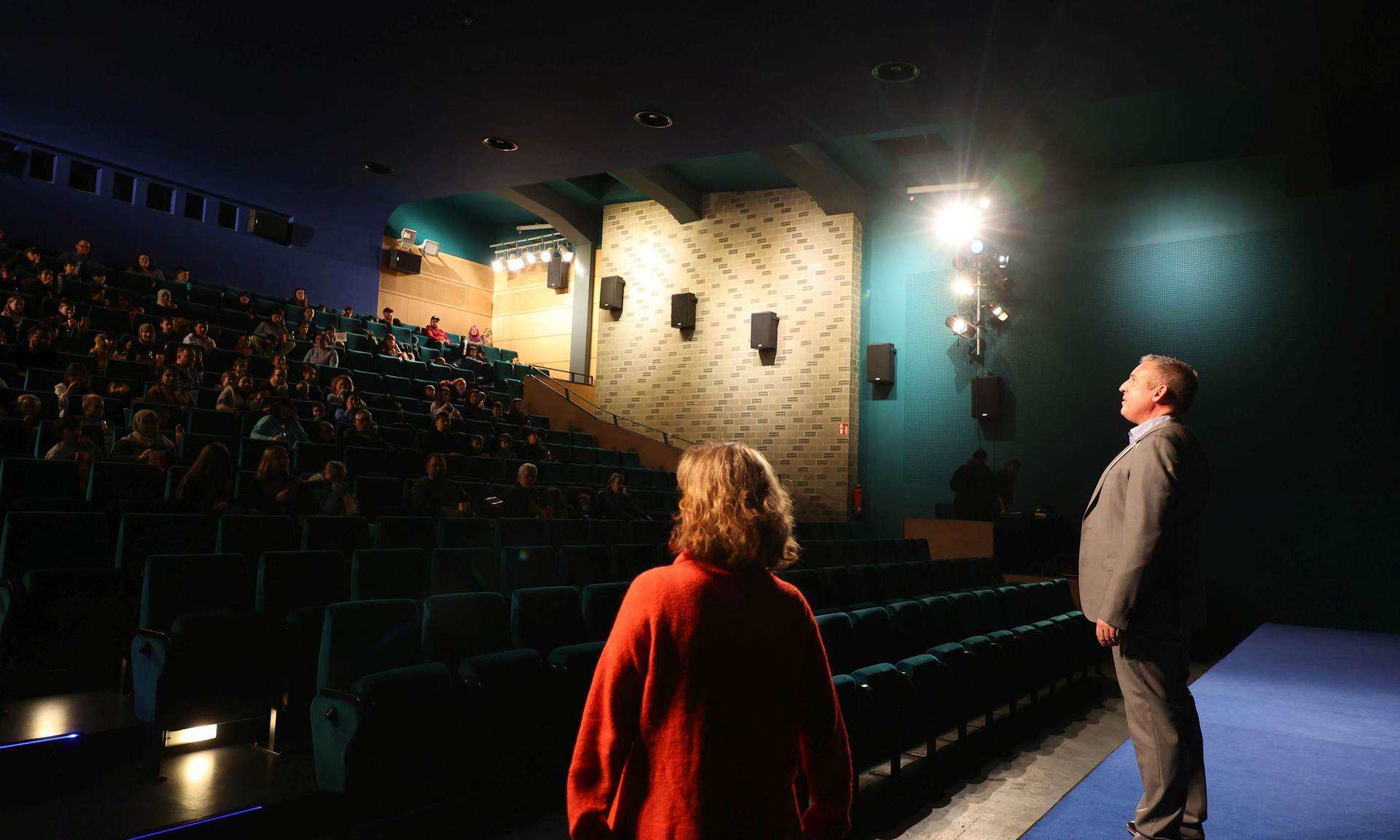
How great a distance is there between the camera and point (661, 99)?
5.89 meters

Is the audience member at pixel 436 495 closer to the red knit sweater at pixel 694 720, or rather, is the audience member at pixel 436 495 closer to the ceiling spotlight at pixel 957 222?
the red knit sweater at pixel 694 720

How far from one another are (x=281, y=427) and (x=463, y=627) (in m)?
3.41

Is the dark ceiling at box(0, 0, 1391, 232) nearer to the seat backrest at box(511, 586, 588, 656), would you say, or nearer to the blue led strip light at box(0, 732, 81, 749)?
the seat backrest at box(511, 586, 588, 656)

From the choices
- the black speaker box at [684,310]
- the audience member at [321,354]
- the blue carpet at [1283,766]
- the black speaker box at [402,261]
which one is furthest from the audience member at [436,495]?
the black speaker box at [402,261]

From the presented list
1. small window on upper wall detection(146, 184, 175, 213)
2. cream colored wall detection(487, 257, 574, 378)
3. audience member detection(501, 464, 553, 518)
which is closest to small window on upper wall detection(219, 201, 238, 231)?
Result: small window on upper wall detection(146, 184, 175, 213)

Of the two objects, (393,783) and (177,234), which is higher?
(177,234)

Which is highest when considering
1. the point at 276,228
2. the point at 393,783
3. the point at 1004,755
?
the point at 276,228

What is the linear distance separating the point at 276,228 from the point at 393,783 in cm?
790

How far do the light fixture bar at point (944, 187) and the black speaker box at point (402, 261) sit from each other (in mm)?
6657

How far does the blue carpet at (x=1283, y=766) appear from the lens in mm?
2168

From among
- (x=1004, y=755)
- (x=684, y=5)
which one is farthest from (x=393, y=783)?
(x=684, y=5)

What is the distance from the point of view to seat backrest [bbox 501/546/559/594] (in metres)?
3.68

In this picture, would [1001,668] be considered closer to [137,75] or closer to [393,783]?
[393,783]

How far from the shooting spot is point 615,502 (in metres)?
6.11
